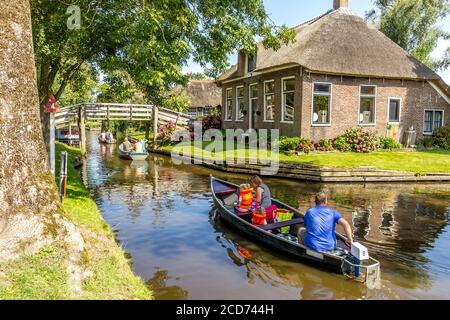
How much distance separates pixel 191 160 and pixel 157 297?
17.7 metres

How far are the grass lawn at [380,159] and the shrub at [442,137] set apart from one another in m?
1.73

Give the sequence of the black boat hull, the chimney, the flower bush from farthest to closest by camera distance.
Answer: the flower bush, the chimney, the black boat hull

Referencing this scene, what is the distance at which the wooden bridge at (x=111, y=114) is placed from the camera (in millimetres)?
29139

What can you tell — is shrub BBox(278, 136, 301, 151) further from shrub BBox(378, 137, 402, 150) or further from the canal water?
shrub BBox(378, 137, 402, 150)

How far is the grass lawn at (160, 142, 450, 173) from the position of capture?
18469mm

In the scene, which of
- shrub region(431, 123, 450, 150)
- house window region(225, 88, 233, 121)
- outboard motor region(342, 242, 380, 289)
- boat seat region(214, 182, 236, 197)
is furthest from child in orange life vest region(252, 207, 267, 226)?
house window region(225, 88, 233, 121)

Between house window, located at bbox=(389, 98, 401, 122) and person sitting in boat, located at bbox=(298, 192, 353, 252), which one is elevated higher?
house window, located at bbox=(389, 98, 401, 122)

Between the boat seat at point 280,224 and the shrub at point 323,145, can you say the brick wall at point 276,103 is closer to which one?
the shrub at point 323,145

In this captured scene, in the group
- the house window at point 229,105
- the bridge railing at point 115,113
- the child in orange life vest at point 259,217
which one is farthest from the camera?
the house window at point 229,105

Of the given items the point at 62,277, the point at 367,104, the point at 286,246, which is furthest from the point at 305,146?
the point at 62,277

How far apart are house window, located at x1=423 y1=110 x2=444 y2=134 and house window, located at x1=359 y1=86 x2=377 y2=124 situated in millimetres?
4043

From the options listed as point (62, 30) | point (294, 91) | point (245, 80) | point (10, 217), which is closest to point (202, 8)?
point (62, 30)

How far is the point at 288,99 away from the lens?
2397 cm

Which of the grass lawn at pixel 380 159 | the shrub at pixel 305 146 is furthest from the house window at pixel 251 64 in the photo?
the shrub at pixel 305 146
